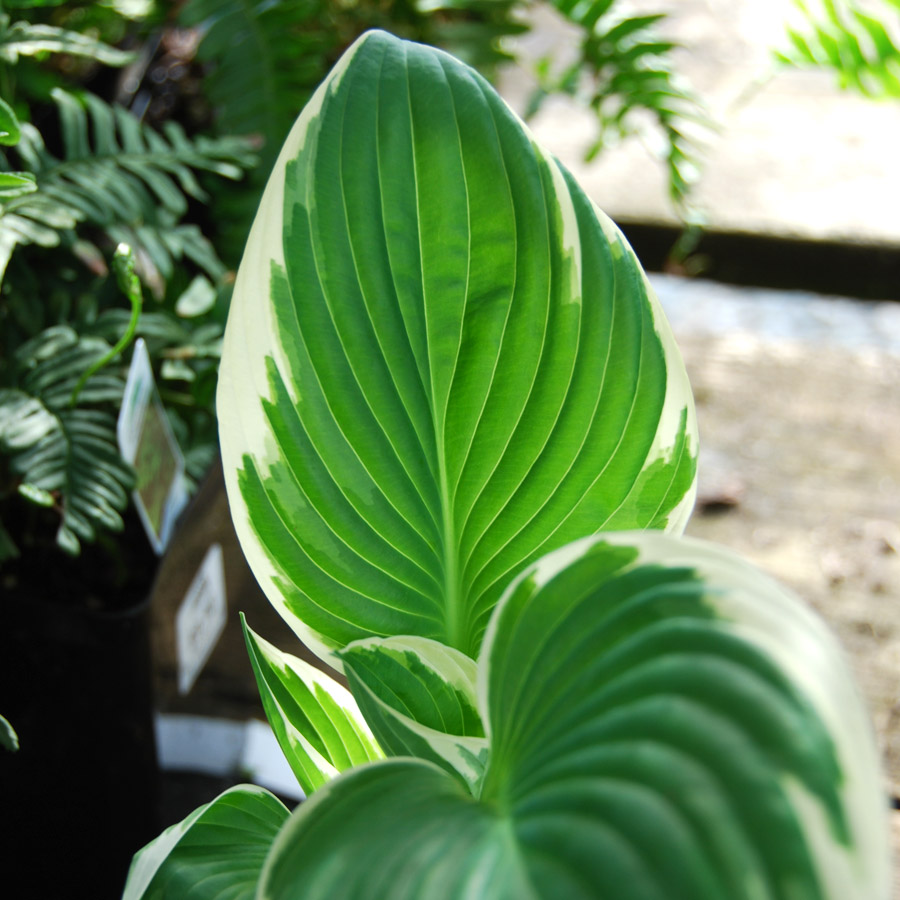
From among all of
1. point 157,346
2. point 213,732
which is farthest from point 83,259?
point 213,732

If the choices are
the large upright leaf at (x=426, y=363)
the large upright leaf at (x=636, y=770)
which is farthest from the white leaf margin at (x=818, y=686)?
the large upright leaf at (x=426, y=363)

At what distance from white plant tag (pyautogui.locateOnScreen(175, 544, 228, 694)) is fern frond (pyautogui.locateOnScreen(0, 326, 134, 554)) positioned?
131mm

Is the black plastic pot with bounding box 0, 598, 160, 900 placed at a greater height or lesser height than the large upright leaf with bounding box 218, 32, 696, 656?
lesser

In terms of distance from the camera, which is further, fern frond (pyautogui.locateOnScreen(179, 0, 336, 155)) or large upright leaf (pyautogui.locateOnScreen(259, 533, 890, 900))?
fern frond (pyautogui.locateOnScreen(179, 0, 336, 155))

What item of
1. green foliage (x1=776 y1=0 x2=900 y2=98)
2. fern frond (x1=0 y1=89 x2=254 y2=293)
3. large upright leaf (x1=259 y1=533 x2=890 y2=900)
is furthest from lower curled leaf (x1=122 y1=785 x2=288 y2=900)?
green foliage (x1=776 y1=0 x2=900 y2=98)

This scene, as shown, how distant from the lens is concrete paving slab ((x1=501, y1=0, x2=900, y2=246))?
4.63ft

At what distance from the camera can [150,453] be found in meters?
0.57

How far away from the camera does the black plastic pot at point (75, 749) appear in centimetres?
58

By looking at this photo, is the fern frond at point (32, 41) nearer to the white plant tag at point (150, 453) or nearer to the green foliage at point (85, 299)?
the green foliage at point (85, 299)

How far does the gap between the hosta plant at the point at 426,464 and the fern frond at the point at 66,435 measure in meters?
0.15

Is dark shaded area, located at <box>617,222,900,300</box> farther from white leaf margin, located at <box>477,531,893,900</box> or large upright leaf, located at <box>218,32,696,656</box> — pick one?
white leaf margin, located at <box>477,531,893,900</box>

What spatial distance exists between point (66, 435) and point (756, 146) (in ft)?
4.46

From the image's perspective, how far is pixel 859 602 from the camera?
971 millimetres

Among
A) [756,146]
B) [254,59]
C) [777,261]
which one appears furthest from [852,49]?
[254,59]
